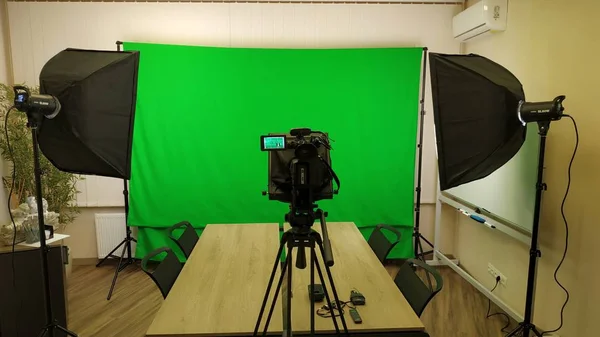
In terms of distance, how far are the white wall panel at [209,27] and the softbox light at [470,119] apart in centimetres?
183

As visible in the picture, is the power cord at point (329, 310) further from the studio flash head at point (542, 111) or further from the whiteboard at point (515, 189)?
the whiteboard at point (515, 189)

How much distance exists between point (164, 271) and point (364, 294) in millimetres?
1090

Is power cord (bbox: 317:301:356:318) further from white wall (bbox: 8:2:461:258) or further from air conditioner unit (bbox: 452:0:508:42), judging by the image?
white wall (bbox: 8:2:461:258)

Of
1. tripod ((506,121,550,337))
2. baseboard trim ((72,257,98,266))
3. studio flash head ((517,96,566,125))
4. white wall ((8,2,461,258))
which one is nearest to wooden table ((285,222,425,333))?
tripod ((506,121,550,337))

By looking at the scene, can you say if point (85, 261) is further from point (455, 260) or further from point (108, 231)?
point (455, 260)

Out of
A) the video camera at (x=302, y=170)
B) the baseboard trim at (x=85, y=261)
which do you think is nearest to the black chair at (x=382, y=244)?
the video camera at (x=302, y=170)

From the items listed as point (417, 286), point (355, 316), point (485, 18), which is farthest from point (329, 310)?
point (485, 18)

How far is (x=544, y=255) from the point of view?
99.9 inches

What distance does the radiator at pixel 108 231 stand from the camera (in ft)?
12.7

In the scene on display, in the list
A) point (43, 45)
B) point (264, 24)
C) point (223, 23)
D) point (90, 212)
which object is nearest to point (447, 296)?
point (264, 24)

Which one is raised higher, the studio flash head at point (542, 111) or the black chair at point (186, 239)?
the studio flash head at point (542, 111)

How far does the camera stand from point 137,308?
122 inches

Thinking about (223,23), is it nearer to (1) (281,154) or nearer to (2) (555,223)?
(1) (281,154)

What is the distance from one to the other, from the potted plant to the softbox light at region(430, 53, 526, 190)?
3.06 meters
